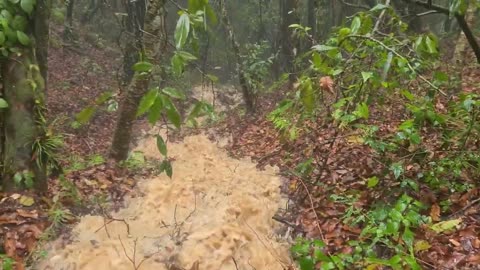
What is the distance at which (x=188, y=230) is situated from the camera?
4.19 meters

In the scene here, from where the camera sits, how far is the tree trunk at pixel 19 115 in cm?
374

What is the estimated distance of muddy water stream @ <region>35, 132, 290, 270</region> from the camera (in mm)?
3691

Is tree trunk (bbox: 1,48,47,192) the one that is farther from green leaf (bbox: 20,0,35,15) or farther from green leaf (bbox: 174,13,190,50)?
green leaf (bbox: 174,13,190,50)

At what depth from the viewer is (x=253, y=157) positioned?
21.6ft

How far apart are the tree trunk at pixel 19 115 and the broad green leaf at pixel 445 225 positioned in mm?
3492

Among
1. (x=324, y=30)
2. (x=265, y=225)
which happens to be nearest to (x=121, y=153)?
(x=265, y=225)

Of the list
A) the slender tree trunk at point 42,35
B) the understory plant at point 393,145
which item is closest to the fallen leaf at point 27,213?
the slender tree trunk at point 42,35

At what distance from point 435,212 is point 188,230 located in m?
2.25

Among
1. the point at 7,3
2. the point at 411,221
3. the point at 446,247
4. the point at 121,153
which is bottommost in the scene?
the point at 121,153

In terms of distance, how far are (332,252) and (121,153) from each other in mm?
3327

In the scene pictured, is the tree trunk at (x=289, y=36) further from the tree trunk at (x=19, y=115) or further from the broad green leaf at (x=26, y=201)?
the broad green leaf at (x=26, y=201)

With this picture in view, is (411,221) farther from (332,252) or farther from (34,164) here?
(34,164)

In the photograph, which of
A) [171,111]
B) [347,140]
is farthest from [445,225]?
[171,111]

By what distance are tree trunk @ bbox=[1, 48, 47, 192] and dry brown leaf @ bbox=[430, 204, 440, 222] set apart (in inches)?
139
